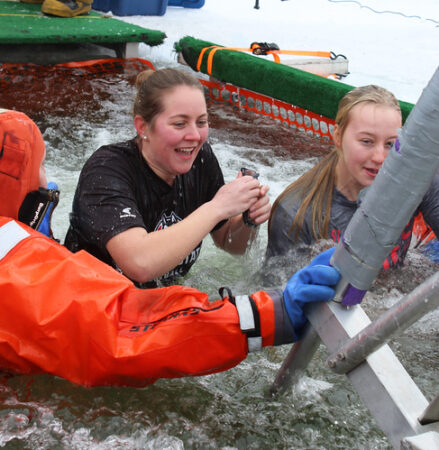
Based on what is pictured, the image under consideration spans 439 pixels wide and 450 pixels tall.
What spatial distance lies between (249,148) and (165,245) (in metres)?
2.89

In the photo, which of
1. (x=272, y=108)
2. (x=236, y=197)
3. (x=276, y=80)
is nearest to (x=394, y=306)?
(x=236, y=197)

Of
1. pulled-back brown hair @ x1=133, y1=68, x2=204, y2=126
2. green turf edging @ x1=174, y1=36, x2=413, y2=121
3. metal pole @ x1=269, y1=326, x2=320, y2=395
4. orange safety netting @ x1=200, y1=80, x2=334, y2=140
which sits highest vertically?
pulled-back brown hair @ x1=133, y1=68, x2=204, y2=126

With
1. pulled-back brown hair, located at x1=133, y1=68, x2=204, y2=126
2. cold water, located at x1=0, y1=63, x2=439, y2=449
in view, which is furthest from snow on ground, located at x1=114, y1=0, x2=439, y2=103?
pulled-back brown hair, located at x1=133, y1=68, x2=204, y2=126

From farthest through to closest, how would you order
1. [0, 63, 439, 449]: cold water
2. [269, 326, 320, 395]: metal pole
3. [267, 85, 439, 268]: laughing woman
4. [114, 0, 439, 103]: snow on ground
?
[114, 0, 439, 103]: snow on ground, [267, 85, 439, 268]: laughing woman, [0, 63, 439, 449]: cold water, [269, 326, 320, 395]: metal pole

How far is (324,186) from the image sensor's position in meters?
2.25

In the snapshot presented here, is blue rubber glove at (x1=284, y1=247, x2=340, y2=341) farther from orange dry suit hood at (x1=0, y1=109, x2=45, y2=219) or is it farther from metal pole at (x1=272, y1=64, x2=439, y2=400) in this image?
orange dry suit hood at (x1=0, y1=109, x2=45, y2=219)

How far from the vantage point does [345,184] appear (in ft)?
7.32

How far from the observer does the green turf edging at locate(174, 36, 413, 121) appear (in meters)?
4.22

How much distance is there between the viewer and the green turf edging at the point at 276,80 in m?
4.22

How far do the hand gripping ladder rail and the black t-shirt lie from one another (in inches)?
32.3

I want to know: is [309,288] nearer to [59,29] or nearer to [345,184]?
[345,184]

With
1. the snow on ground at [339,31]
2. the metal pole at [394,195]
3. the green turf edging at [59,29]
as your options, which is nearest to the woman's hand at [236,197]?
the metal pole at [394,195]

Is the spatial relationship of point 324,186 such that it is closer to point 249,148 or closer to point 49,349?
point 49,349

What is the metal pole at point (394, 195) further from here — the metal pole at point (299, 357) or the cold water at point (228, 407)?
the cold water at point (228, 407)
